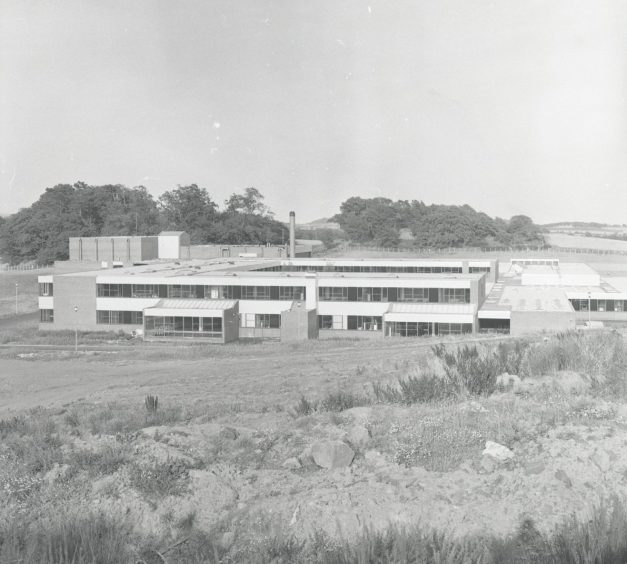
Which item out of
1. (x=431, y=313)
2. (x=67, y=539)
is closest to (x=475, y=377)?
(x=67, y=539)

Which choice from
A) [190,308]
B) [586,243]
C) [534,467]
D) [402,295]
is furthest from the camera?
[586,243]

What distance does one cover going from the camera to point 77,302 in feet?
189

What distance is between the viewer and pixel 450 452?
34.3ft

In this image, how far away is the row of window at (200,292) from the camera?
54938 millimetres

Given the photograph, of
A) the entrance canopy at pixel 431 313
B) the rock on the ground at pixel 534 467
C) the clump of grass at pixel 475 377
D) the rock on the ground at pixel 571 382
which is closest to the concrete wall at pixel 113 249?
the entrance canopy at pixel 431 313

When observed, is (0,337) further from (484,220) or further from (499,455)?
(484,220)

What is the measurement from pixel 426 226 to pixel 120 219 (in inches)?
2251

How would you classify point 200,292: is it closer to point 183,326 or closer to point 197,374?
point 183,326

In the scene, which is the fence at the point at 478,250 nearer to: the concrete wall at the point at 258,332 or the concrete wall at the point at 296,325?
the concrete wall at the point at 258,332

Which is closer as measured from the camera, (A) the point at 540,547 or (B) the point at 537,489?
(A) the point at 540,547

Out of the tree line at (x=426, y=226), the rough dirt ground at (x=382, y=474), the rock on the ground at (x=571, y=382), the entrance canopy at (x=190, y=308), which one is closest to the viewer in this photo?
the rough dirt ground at (x=382, y=474)

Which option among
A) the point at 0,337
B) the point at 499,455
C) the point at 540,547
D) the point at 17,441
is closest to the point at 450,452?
the point at 499,455

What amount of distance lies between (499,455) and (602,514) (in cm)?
283

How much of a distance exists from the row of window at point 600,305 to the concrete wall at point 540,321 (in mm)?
10501
